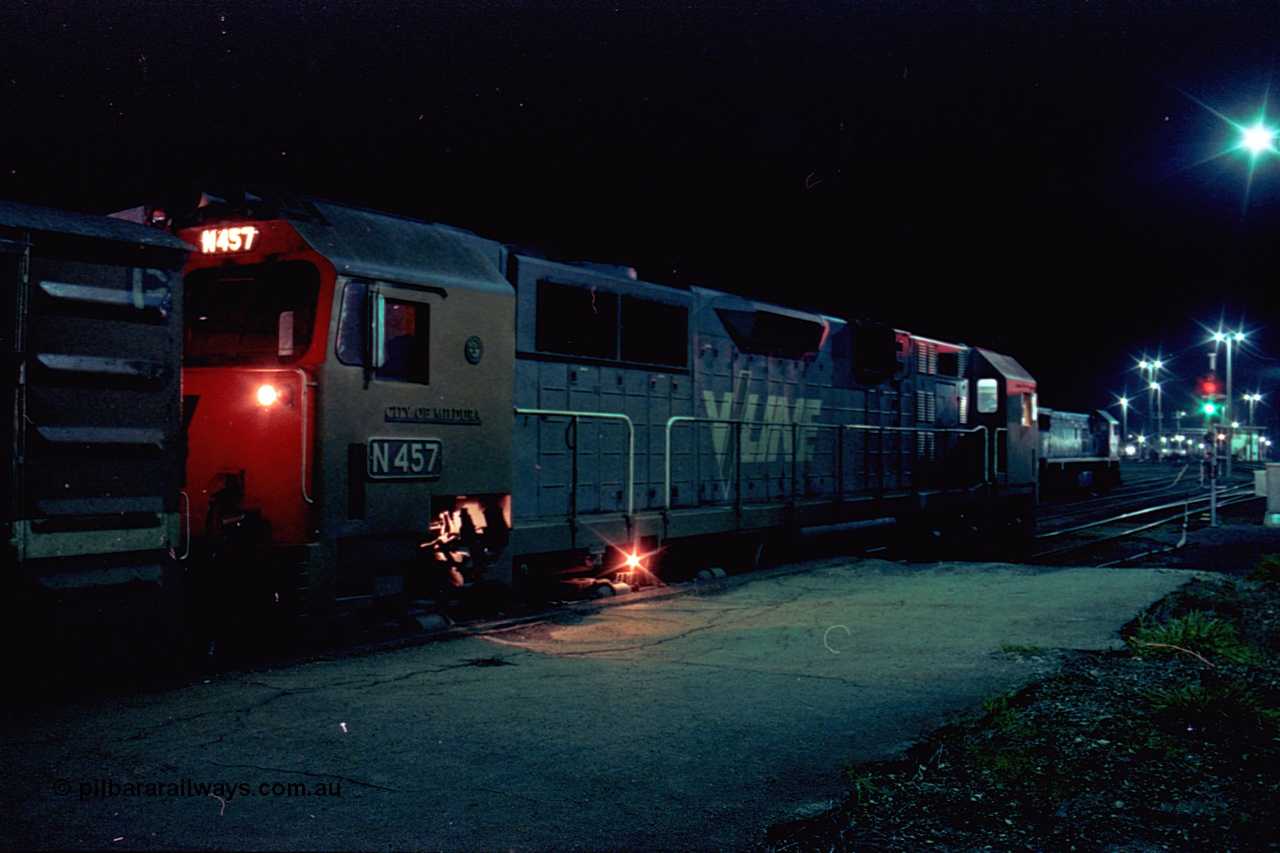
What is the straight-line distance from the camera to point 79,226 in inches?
201

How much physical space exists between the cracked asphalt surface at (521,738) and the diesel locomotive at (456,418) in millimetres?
818

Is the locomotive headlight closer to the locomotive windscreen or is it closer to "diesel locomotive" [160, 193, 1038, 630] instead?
"diesel locomotive" [160, 193, 1038, 630]

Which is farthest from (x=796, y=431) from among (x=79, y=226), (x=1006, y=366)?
(x=79, y=226)

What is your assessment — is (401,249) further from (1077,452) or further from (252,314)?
(1077,452)

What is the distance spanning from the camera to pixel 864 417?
1352cm

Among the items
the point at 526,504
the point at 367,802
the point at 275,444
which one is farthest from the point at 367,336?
the point at 367,802

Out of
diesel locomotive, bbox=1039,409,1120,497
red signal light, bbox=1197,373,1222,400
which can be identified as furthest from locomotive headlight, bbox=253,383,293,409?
diesel locomotive, bbox=1039,409,1120,497

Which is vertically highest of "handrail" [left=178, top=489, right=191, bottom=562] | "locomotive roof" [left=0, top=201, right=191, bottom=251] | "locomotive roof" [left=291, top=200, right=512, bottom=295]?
"locomotive roof" [left=291, top=200, right=512, bottom=295]

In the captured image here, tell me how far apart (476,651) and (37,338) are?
3.16 m

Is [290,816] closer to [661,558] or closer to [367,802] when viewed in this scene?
[367,802]

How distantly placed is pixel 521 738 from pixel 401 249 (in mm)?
4080

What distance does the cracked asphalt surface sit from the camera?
341 cm

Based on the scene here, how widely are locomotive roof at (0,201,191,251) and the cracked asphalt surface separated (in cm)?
242

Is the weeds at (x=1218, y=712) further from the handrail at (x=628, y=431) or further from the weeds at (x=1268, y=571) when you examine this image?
the weeds at (x=1268, y=571)
